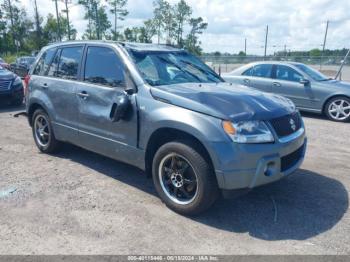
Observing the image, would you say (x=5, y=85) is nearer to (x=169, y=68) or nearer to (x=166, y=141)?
(x=169, y=68)

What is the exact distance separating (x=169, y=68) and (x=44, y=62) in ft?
8.21

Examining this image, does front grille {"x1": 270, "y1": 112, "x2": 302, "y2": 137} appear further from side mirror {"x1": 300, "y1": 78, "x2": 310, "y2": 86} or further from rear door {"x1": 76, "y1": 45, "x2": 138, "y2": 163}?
side mirror {"x1": 300, "y1": 78, "x2": 310, "y2": 86}

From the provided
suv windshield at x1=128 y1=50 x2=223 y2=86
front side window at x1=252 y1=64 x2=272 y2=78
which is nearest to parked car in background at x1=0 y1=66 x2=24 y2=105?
front side window at x1=252 y1=64 x2=272 y2=78

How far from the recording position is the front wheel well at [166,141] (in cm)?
355

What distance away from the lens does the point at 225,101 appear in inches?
143

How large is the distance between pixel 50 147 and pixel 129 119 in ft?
7.55

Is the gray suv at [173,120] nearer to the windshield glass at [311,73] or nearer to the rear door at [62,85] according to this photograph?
the rear door at [62,85]

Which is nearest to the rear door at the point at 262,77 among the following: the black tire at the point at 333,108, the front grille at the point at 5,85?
the black tire at the point at 333,108

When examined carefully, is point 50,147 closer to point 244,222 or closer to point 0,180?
point 0,180

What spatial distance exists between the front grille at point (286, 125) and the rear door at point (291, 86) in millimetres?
5617

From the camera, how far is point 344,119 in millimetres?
8828

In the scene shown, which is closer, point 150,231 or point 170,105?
point 150,231

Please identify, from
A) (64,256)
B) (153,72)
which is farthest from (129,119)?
(64,256)

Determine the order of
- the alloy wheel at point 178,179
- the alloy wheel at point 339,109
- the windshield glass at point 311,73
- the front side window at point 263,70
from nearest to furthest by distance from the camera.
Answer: the alloy wheel at point 178,179
the alloy wheel at point 339,109
the windshield glass at point 311,73
the front side window at point 263,70
